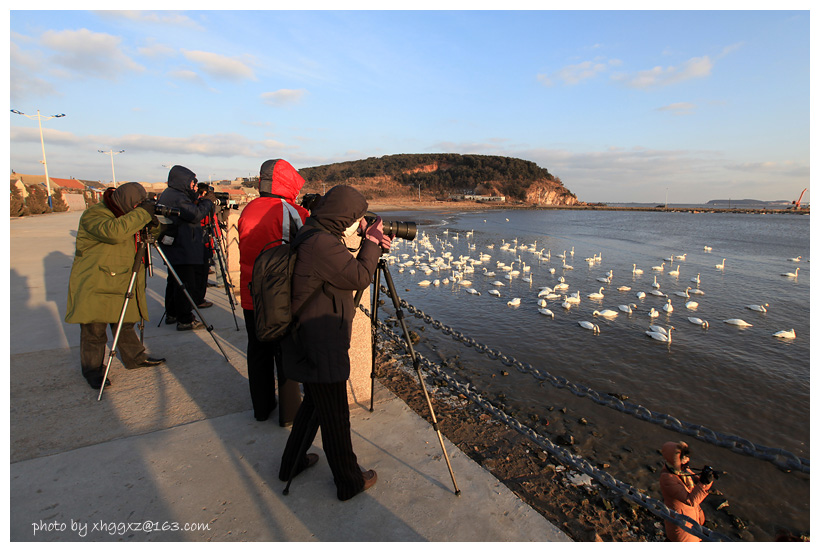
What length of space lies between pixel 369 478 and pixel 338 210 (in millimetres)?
1843

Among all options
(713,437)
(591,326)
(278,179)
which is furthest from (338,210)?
(591,326)

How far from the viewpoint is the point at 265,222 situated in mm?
3178

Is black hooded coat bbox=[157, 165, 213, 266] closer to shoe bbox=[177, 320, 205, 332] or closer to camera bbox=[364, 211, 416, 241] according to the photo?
shoe bbox=[177, 320, 205, 332]

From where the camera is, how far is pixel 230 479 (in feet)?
9.09

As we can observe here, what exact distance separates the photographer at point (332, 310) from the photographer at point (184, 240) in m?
3.38

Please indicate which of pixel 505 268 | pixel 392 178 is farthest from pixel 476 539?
pixel 392 178

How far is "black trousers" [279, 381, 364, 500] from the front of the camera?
2504 mm

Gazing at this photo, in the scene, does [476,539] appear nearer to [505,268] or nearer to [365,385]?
[365,385]

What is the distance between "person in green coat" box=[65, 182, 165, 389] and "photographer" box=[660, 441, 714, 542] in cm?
518

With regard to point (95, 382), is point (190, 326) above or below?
below

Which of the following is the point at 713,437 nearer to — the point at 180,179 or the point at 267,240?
the point at 267,240

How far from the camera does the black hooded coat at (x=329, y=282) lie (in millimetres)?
2314

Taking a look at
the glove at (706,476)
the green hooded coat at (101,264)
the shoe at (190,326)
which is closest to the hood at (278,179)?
the green hooded coat at (101,264)

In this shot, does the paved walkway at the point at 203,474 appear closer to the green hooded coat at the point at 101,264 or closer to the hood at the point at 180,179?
the green hooded coat at the point at 101,264
